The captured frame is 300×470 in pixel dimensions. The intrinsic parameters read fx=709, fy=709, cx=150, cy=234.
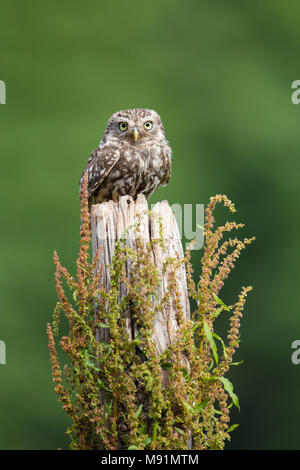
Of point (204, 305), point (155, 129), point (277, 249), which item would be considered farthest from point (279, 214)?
point (204, 305)

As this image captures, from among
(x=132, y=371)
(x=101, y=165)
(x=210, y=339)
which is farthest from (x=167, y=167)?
(x=132, y=371)

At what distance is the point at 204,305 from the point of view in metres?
3.36

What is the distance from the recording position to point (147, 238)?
11.1 feet

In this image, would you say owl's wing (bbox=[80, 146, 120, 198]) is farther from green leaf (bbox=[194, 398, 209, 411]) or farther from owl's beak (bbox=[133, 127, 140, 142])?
green leaf (bbox=[194, 398, 209, 411])

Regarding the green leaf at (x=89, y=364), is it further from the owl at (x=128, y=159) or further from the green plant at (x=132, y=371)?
the owl at (x=128, y=159)

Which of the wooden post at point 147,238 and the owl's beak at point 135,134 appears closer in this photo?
the wooden post at point 147,238

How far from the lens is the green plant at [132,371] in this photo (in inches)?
122

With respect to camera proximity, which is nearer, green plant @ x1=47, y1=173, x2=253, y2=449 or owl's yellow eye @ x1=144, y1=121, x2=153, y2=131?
green plant @ x1=47, y1=173, x2=253, y2=449

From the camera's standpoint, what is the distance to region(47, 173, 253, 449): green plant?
311cm

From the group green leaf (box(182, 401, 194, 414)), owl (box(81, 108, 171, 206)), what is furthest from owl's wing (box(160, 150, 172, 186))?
green leaf (box(182, 401, 194, 414))

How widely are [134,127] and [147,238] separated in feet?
6.02

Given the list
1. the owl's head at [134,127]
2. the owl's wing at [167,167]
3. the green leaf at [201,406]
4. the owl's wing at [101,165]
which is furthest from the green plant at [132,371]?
the owl's wing at [167,167]

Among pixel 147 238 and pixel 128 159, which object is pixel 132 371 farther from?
pixel 128 159
